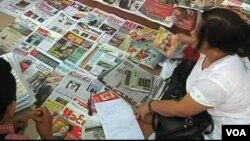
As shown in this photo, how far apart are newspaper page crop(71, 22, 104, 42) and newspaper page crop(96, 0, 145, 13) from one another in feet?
0.53

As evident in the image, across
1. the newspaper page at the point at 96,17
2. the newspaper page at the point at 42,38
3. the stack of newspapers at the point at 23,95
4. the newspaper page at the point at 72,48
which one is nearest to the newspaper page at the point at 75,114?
the stack of newspapers at the point at 23,95

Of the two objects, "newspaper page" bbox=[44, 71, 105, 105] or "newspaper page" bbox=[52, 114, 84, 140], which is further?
"newspaper page" bbox=[44, 71, 105, 105]

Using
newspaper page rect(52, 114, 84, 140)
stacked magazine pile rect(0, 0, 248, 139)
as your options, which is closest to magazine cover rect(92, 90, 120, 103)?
stacked magazine pile rect(0, 0, 248, 139)

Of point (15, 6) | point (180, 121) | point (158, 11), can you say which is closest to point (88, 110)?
point (180, 121)

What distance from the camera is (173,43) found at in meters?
→ 1.34

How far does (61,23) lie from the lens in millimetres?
1593

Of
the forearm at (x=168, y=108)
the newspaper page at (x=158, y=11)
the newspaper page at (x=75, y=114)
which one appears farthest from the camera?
the newspaper page at (x=158, y=11)

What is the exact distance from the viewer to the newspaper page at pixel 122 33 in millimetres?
1529

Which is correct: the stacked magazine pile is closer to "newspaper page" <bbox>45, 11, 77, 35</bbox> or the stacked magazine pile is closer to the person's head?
"newspaper page" <bbox>45, 11, 77, 35</bbox>

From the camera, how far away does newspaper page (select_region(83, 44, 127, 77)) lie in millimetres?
1435

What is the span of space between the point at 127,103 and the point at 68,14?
58 centimetres

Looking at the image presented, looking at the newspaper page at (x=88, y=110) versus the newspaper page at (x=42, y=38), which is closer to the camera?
the newspaper page at (x=88, y=110)

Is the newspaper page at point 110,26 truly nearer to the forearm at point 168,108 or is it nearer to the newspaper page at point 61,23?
the newspaper page at point 61,23

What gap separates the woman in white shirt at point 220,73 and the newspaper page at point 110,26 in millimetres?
562
